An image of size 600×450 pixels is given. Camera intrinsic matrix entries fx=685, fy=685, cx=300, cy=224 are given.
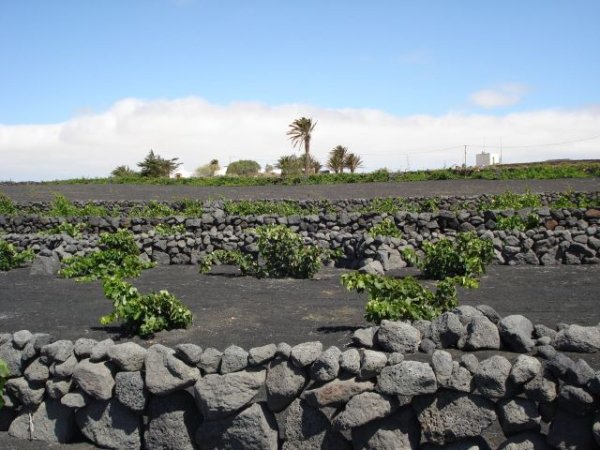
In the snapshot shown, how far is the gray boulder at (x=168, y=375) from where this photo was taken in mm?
5859

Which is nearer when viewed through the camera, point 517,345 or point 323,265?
point 517,345

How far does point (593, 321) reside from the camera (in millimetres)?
8688

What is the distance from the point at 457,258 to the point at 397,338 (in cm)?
719

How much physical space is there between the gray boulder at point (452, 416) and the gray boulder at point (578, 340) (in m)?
1.37

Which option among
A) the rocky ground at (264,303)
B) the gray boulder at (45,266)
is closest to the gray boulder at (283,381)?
the rocky ground at (264,303)

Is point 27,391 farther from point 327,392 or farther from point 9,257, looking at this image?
point 9,257

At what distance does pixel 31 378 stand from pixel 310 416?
2.79 metres

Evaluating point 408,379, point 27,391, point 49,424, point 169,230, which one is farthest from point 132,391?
point 169,230

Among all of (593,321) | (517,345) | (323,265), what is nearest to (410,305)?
(517,345)

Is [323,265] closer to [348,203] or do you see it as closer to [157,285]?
[157,285]

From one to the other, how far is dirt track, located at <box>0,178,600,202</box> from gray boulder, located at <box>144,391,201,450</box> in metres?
25.2

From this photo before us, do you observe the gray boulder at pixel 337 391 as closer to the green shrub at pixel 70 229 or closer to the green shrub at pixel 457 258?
the green shrub at pixel 457 258

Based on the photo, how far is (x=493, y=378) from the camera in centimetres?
511

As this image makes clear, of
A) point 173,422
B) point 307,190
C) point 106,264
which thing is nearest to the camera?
point 173,422
